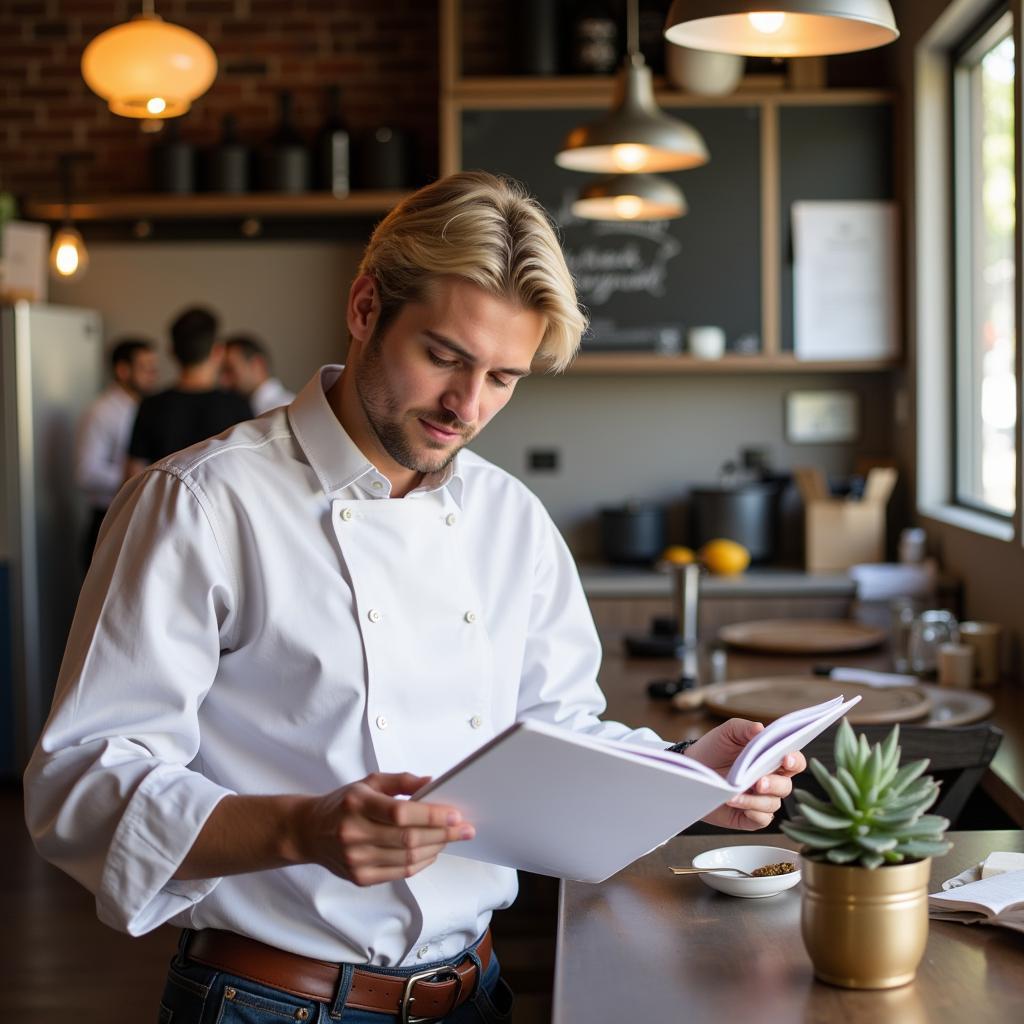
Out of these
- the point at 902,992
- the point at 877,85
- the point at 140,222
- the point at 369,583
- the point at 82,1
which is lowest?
the point at 902,992

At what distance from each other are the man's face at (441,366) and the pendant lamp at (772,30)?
0.66 metres

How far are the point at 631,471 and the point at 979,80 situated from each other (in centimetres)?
179

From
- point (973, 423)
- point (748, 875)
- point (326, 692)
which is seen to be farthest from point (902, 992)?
point (973, 423)

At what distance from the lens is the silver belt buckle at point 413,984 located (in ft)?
4.75

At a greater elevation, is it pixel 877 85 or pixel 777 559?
pixel 877 85

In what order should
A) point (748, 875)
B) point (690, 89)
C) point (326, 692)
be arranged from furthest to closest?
point (690, 89) < point (748, 875) < point (326, 692)

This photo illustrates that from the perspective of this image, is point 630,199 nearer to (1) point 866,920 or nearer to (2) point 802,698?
(2) point 802,698

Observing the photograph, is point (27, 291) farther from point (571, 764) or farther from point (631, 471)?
point (571, 764)

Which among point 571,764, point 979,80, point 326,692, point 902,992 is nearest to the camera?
point 571,764

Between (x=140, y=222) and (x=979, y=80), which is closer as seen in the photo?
(x=979, y=80)

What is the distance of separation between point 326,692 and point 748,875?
0.52 meters

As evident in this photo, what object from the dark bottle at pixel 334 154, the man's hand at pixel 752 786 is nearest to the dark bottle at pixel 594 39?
the dark bottle at pixel 334 154

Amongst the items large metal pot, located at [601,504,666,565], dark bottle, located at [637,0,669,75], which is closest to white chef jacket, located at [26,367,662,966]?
large metal pot, located at [601,504,666,565]

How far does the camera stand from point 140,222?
546 centimetres
